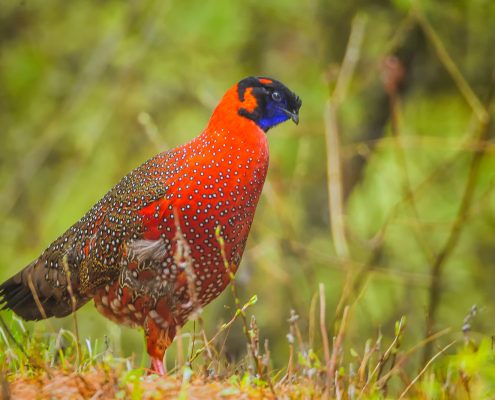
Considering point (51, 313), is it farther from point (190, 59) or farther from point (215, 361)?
point (190, 59)

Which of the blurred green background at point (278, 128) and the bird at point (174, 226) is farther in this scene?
the blurred green background at point (278, 128)

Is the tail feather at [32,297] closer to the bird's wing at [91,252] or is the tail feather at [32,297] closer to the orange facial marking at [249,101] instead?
the bird's wing at [91,252]

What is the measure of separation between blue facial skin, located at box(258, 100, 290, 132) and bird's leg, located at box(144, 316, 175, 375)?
3.52ft

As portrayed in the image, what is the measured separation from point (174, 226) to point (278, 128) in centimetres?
419

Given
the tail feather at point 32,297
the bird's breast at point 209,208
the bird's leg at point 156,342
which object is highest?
the bird's breast at point 209,208

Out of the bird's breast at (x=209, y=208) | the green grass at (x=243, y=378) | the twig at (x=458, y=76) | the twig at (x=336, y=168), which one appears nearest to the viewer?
the green grass at (x=243, y=378)

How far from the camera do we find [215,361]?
11.1 feet

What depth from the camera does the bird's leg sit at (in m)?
3.86

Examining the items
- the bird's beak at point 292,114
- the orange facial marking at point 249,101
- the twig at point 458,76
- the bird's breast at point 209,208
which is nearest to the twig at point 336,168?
the twig at point 458,76

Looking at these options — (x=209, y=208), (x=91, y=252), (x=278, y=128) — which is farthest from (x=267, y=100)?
(x=278, y=128)

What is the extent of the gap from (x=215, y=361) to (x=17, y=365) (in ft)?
2.70

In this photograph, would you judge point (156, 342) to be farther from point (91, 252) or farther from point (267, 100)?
point (267, 100)

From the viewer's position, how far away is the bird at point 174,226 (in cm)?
383

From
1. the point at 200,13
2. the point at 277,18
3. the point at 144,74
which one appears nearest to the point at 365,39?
the point at 277,18
